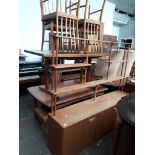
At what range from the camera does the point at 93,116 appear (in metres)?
1.81

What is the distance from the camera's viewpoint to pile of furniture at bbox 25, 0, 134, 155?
1639mm

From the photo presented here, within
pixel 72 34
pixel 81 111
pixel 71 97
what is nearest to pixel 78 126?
pixel 81 111

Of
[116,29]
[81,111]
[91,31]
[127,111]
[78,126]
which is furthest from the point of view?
[116,29]

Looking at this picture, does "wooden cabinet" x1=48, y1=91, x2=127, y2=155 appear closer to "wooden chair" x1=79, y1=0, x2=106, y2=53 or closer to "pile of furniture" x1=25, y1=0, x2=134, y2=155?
"pile of furniture" x1=25, y1=0, x2=134, y2=155

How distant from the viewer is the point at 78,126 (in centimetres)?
165

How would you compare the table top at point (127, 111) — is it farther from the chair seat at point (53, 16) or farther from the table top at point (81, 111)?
the chair seat at point (53, 16)

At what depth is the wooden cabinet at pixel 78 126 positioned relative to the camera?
1.58 m

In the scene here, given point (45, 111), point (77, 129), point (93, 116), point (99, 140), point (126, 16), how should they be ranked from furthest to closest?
point (126, 16), point (45, 111), point (99, 140), point (93, 116), point (77, 129)

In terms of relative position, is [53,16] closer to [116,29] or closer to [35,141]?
[35,141]

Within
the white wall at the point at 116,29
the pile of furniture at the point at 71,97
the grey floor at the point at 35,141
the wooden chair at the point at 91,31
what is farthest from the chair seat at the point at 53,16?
the white wall at the point at 116,29

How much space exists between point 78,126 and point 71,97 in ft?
2.08
